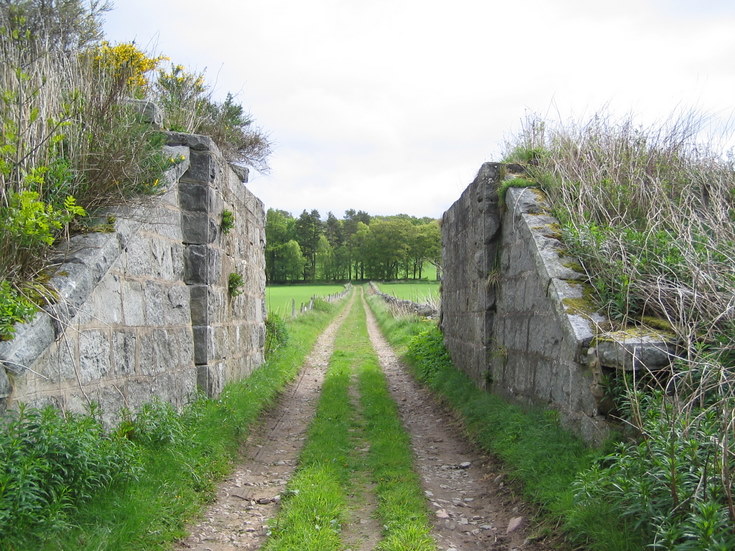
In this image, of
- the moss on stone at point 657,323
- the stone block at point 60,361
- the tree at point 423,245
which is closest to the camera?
the stone block at point 60,361

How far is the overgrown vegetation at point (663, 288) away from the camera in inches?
105

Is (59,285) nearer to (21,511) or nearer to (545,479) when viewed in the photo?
(21,511)

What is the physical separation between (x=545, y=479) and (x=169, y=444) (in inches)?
116

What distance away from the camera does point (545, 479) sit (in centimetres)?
388

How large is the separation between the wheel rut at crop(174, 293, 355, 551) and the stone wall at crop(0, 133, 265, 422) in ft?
2.86

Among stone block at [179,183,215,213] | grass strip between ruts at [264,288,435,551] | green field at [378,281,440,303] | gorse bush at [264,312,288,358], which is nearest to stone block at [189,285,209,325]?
stone block at [179,183,215,213]

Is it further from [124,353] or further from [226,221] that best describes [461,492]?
[226,221]

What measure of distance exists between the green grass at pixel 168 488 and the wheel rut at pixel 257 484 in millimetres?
115

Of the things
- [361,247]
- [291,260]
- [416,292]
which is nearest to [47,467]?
[416,292]

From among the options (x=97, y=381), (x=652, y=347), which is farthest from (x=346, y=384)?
(x=652, y=347)

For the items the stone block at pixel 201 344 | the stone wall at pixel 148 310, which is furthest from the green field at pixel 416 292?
the stone block at pixel 201 344

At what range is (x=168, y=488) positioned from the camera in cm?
391

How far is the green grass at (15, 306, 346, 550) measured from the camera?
3.00 metres

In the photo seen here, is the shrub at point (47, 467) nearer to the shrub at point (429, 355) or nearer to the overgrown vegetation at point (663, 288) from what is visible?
the overgrown vegetation at point (663, 288)
